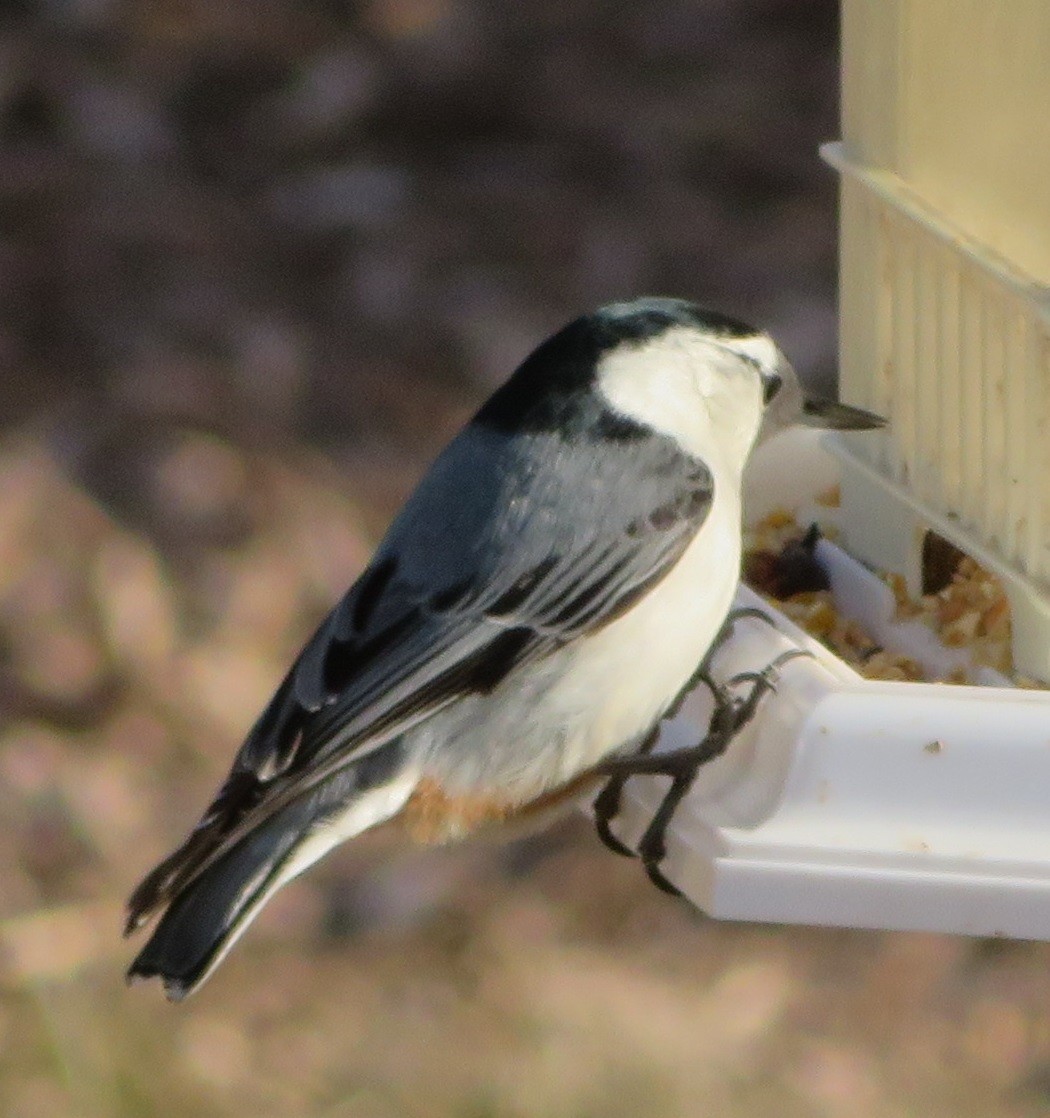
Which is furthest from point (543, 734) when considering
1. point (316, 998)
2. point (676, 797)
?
point (316, 998)

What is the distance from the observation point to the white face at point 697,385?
7.00ft

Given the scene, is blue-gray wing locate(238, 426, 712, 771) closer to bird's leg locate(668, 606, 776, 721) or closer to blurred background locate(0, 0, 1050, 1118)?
bird's leg locate(668, 606, 776, 721)

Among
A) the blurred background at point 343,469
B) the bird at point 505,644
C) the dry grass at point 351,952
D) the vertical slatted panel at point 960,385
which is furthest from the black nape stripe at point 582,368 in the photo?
the dry grass at point 351,952

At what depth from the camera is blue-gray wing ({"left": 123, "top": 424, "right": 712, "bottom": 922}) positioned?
1933mm

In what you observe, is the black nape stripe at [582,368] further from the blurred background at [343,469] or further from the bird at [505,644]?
the blurred background at [343,469]

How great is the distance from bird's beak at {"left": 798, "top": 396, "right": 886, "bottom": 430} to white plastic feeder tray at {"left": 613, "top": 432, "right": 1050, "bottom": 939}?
1.13 ft

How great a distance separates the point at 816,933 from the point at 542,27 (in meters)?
1.52

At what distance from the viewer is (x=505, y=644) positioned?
6.52ft

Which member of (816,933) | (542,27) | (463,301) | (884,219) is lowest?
(816,933)

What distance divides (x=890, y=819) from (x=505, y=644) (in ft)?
1.12

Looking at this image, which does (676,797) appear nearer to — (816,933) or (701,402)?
A: (701,402)

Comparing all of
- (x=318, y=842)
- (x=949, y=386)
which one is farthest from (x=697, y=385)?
(x=318, y=842)

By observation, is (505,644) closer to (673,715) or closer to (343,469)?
(673,715)

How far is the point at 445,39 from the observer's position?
4.50 metres
